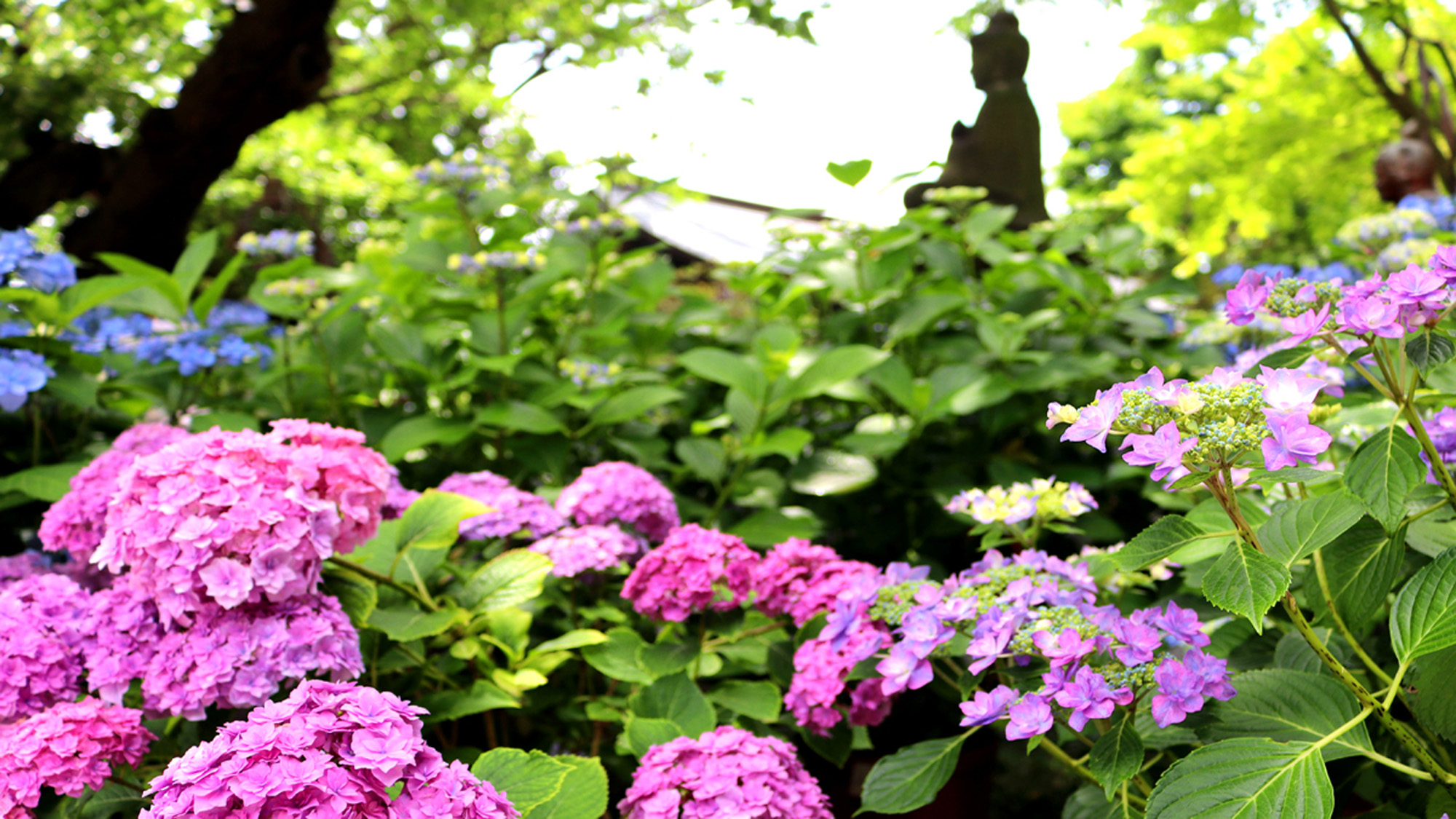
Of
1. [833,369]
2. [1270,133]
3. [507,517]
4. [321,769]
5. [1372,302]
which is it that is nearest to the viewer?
[321,769]

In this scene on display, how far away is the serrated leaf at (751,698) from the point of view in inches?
55.2

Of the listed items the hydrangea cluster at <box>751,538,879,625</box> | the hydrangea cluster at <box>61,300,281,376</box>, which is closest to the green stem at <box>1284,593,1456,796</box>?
the hydrangea cluster at <box>751,538,879,625</box>

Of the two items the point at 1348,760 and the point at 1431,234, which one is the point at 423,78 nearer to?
the point at 1431,234

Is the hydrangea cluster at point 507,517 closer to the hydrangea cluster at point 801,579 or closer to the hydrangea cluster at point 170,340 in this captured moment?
the hydrangea cluster at point 801,579

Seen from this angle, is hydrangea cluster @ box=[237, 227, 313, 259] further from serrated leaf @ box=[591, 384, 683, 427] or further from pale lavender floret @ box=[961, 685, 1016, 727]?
pale lavender floret @ box=[961, 685, 1016, 727]

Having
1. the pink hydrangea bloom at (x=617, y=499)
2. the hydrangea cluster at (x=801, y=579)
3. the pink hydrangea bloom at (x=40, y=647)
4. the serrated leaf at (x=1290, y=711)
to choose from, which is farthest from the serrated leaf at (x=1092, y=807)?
the pink hydrangea bloom at (x=40, y=647)

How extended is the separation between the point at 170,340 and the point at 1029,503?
196cm

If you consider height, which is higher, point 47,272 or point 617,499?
point 47,272

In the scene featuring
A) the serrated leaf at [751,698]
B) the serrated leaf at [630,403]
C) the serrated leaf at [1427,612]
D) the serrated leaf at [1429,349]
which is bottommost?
the serrated leaf at [751,698]

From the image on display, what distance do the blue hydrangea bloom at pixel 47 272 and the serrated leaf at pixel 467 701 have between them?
1.38m

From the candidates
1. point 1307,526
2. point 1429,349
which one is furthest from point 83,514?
point 1429,349

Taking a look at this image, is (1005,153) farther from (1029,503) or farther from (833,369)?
(1029,503)

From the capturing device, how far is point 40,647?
1190 mm

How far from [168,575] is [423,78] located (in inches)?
308
